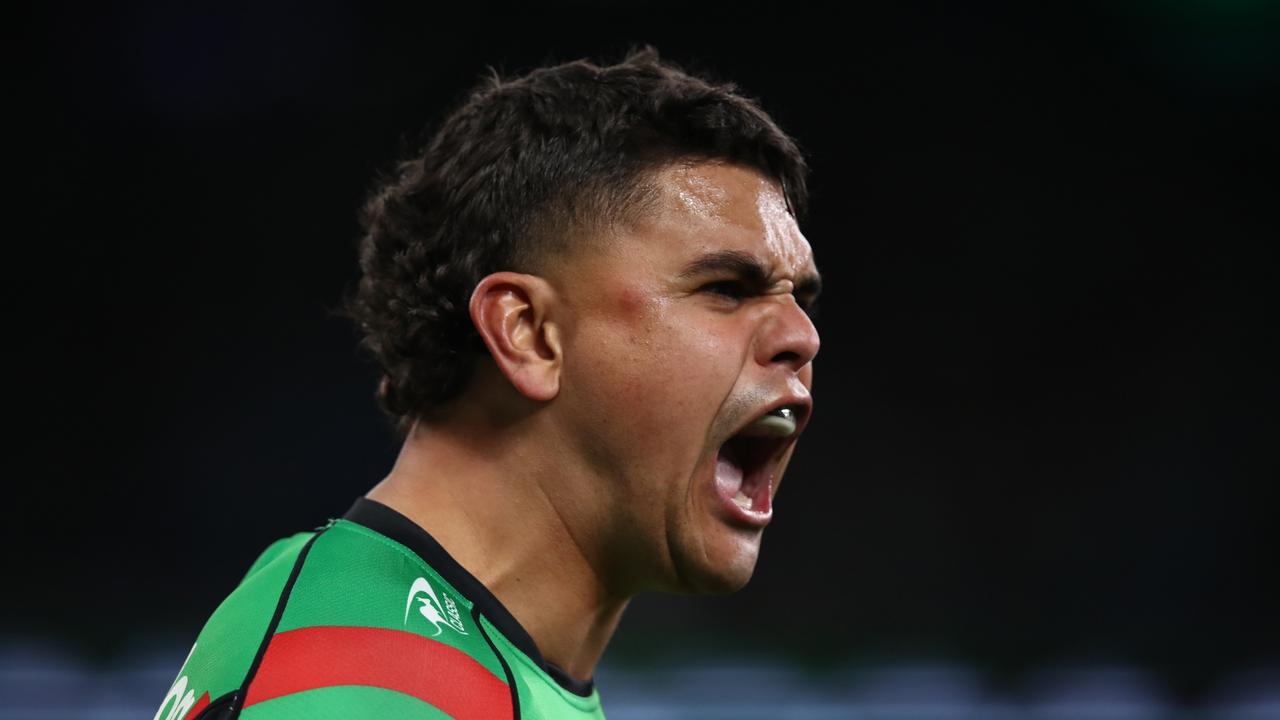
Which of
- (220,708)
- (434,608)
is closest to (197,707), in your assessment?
(220,708)

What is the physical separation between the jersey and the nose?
676 millimetres

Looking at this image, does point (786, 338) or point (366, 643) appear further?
point (786, 338)

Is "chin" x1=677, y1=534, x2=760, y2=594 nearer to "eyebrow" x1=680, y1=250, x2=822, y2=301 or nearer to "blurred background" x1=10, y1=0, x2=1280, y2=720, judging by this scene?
"eyebrow" x1=680, y1=250, x2=822, y2=301

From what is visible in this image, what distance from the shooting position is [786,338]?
2.29 m

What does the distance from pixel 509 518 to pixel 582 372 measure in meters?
0.30

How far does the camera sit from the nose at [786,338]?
2291 millimetres

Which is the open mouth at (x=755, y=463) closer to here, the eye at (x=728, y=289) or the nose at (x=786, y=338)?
the nose at (x=786, y=338)

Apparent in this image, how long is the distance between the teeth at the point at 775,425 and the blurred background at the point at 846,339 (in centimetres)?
433

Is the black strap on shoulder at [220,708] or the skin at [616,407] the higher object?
the skin at [616,407]

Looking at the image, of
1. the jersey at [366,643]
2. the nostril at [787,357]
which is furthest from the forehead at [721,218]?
the jersey at [366,643]

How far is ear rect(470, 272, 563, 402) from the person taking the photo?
224cm

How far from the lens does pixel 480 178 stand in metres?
2.40

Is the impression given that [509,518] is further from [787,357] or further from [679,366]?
[787,357]

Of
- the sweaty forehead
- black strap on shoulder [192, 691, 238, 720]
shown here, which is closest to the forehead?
the sweaty forehead
